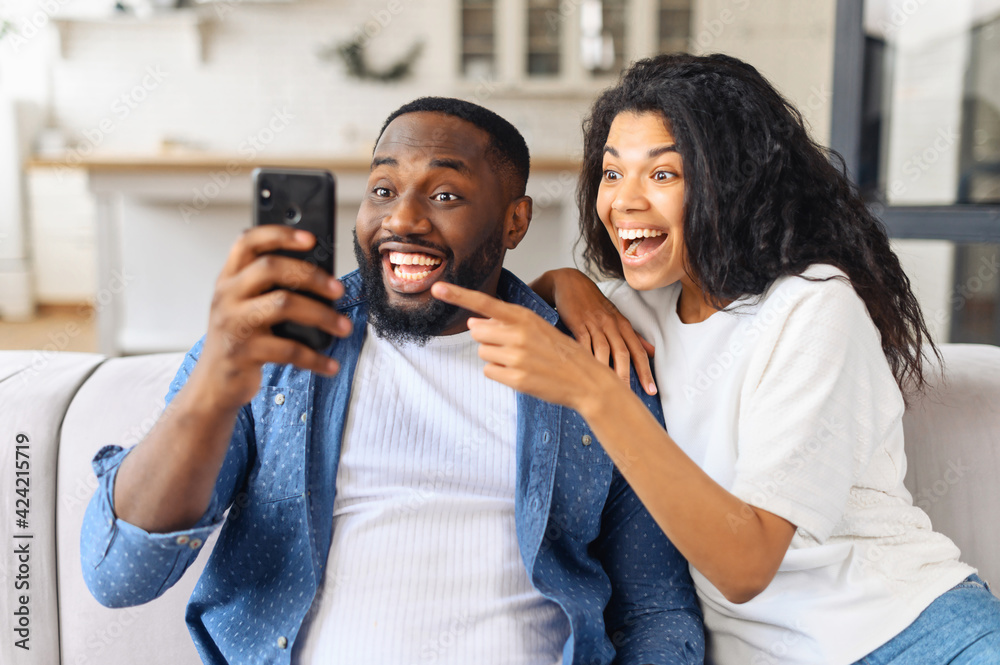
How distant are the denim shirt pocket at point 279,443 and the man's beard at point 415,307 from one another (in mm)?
161

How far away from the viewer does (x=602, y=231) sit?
1293 mm

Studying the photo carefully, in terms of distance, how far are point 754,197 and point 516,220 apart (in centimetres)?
38

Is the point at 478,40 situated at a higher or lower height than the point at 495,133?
higher

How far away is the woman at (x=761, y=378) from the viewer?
824 millimetres

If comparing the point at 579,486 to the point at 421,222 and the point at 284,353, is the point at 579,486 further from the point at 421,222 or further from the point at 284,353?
the point at 284,353

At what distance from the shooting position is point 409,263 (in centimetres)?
110

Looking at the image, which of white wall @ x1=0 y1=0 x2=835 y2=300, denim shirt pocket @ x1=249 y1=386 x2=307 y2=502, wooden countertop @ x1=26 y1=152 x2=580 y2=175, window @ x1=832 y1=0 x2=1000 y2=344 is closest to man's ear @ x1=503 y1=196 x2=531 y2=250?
denim shirt pocket @ x1=249 y1=386 x2=307 y2=502

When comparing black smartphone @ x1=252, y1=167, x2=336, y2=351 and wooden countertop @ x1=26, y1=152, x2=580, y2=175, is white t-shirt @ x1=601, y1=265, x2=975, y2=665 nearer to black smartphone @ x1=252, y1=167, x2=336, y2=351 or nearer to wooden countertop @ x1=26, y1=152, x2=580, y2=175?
black smartphone @ x1=252, y1=167, x2=336, y2=351

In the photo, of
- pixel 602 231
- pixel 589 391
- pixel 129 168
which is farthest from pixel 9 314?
pixel 589 391

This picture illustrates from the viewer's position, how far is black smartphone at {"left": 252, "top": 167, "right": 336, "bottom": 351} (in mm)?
776

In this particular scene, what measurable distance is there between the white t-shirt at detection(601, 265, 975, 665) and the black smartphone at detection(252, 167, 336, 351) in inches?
19.9

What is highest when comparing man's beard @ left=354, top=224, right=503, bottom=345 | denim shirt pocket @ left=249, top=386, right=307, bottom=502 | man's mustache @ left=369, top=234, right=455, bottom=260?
man's mustache @ left=369, top=234, right=455, bottom=260

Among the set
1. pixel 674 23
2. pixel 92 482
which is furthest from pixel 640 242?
pixel 674 23

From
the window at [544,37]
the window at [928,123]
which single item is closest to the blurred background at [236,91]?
the window at [544,37]
